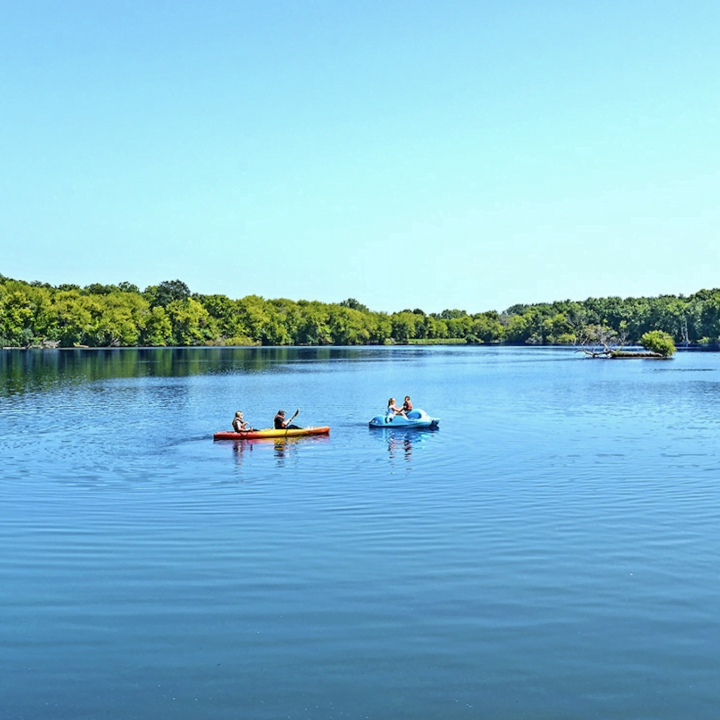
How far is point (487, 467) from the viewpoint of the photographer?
2719cm

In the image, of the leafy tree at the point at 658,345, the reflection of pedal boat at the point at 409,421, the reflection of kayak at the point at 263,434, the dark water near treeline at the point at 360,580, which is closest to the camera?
the dark water near treeline at the point at 360,580

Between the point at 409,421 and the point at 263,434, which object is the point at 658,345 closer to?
the point at 409,421

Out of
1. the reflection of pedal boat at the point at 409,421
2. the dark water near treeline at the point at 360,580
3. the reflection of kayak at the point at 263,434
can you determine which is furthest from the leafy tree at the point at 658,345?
the reflection of kayak at the point at 263,434

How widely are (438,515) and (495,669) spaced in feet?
30.1

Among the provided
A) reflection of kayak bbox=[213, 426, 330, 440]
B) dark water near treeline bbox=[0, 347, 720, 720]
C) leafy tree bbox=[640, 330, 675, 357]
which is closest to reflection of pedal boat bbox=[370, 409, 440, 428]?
reflection of kayak bbox=[213, 426, 330, 440]

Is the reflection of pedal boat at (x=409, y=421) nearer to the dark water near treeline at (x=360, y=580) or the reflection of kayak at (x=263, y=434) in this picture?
the reflection of kayak at (x=263, y=434)

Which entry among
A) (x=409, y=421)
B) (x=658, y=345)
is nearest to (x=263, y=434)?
(x=409, y=421)

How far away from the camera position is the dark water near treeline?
31.7ft

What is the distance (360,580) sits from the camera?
1398 cm

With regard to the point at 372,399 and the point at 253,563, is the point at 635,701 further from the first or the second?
the point at 372,399

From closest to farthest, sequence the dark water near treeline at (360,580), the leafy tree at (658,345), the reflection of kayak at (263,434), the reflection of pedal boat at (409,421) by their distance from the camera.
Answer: the dark water near treeline at (360,580), the reflection of kayak at (263,434), the reflection of pedal boat at (409,421), the leafy tree at (658,345)

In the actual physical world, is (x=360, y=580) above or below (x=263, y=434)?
below

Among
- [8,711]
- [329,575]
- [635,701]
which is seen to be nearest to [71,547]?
[329,575]

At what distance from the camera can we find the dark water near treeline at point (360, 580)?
9.66 meters
